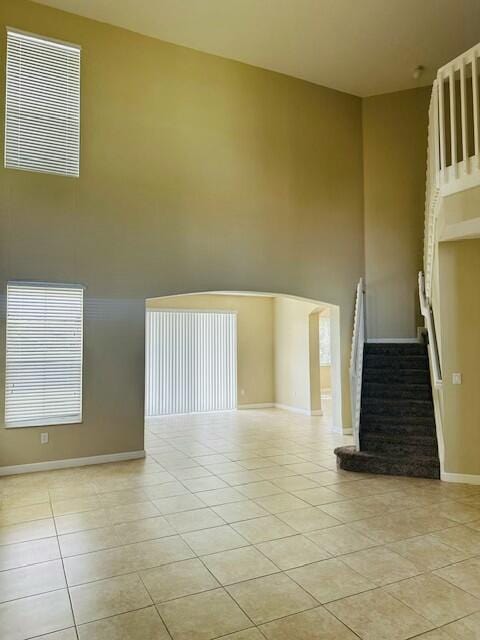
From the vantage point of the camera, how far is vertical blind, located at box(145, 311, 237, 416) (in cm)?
998

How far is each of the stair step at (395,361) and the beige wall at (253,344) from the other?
4.10 metres

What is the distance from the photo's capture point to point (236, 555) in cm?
338

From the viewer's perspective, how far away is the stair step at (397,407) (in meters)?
6.18

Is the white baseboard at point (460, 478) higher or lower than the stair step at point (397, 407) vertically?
lower

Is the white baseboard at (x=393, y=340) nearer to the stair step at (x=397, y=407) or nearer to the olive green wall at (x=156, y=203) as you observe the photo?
the olive green wall at (x=156, y=203)

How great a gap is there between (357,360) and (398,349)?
102 cm

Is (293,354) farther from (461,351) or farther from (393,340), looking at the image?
(461,351)

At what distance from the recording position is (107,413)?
6113mm

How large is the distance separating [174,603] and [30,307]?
4.23m

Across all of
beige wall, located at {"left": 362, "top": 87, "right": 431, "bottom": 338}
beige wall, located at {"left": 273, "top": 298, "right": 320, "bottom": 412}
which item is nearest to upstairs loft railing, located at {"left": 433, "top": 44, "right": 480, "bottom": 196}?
beige wall, located at {"left": 362, "top": 87, "right": 431, "bottom": 338}

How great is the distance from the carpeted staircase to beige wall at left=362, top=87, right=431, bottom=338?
0.83 m

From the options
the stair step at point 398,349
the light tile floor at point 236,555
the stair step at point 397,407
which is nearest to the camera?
the light tile floor at point 236,555

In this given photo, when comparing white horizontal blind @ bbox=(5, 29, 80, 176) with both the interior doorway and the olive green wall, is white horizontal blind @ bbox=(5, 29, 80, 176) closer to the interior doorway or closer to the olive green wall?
the olive green wall

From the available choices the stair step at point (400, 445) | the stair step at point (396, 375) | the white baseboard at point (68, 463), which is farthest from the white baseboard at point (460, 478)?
the white baseboard at point (68, 463)
